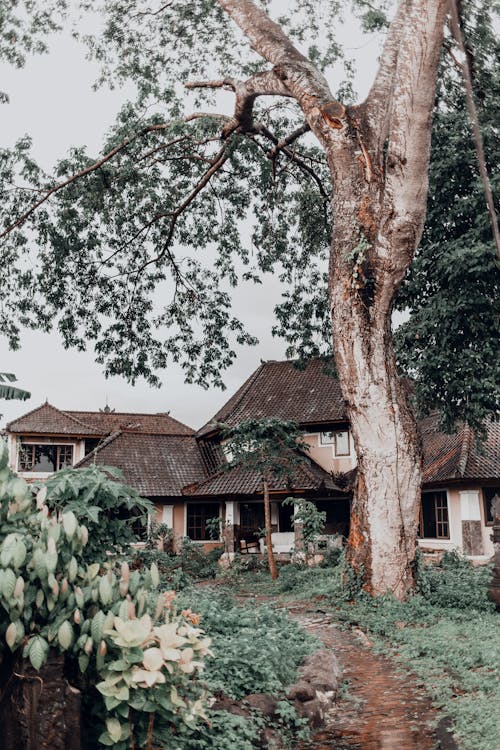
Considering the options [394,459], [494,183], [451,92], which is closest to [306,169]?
[451,92]

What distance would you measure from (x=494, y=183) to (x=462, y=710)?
404 inches

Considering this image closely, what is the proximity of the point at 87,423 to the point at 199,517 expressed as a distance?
29.9ft

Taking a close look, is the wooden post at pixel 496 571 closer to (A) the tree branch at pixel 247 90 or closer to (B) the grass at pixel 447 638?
(B) the grass at pixel 447 638

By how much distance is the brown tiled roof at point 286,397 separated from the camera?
82.5 ft

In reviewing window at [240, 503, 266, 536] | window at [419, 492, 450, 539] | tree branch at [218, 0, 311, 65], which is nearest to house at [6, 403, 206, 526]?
window at [240, 503, 266, 536]

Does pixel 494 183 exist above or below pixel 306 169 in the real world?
below

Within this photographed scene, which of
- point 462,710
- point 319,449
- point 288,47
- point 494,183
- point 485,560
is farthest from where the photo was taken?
point 319,449

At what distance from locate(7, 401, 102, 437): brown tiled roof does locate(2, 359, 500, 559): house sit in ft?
0.14

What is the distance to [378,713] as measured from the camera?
19.6 ft

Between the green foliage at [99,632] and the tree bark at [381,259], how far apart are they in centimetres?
652

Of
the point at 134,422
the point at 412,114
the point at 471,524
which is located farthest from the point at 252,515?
the point at 412,114

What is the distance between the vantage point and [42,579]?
3740 millimetres

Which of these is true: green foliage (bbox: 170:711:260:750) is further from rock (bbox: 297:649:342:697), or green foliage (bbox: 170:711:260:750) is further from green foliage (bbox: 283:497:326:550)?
green foliage (bbox: 283:497:326:550)

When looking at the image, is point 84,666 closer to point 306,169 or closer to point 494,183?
point 494,183
